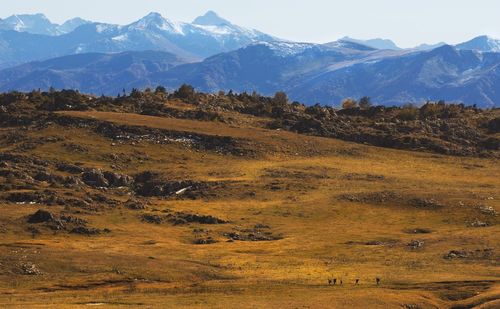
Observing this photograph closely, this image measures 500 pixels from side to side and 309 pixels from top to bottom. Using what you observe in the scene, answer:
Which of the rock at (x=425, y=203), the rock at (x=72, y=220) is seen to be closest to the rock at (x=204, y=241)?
the rock at (x=72, y=220)

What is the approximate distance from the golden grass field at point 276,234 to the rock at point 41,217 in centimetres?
85

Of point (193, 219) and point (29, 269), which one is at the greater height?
point (29, 269)

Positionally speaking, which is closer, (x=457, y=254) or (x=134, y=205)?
(x=457, y=254)

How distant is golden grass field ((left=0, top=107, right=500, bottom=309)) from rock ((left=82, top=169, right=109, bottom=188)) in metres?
4.71

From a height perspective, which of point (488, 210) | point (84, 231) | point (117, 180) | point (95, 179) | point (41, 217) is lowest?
point (84, 231)

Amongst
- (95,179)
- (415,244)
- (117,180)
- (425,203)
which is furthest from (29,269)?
(425,203)

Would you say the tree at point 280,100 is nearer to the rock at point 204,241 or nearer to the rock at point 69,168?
the rock at point 69,168

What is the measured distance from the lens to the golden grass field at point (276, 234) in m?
56.1

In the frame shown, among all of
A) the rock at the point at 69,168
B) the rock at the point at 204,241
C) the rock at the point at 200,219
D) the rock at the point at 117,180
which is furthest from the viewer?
the rock at the point at 69,168

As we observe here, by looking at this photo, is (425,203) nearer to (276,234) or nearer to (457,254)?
(276,234)

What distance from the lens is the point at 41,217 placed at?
80750 millimetres

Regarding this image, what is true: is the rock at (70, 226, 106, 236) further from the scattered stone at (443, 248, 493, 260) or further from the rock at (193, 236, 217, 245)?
the scattered stone at (443, 248, 493, 260)

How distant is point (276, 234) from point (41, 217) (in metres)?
23.7

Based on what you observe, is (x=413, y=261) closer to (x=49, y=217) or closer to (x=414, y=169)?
(x=49, y=217)
